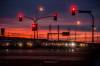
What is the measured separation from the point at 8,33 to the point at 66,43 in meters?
21.6

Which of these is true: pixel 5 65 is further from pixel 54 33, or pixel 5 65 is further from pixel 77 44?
pixel 54 33

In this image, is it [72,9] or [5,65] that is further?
[72,9]

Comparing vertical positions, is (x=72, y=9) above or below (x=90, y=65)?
above

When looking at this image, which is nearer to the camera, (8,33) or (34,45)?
(34,45)

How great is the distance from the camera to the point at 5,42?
390ft

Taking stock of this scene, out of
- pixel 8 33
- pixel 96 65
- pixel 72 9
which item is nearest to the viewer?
pixel 96 65

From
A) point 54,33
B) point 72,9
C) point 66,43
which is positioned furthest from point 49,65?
point 54,33

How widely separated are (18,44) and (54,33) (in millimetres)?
40609

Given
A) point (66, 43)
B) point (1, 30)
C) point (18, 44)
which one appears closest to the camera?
point (1, 30)

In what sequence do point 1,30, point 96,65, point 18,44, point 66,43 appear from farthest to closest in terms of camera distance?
point 66,43
point 18,44
point 1,30
point 96,65

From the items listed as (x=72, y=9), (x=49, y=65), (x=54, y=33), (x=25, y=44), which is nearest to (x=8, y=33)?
(x=25, y=44)

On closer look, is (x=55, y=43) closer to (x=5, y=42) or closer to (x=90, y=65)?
(x=5, y=42)

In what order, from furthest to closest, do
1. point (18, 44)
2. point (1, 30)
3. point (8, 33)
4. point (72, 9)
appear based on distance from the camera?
point (8, 33), point (18, 44), point (1, 30), point (72, 9)

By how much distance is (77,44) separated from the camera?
143125mm
